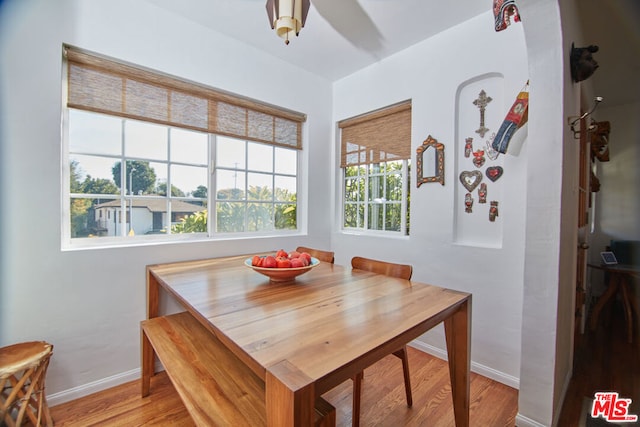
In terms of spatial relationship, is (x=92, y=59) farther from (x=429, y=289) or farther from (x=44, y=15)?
(x=429, y=289)

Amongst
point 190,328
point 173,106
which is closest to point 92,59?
point 173,106

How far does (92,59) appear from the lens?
168 centimetres

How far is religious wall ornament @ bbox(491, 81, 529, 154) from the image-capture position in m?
1.59

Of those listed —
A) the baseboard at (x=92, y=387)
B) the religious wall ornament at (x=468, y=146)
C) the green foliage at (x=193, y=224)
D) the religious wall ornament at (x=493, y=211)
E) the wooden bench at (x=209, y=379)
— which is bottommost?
the baseboard at (x=92, y=387)

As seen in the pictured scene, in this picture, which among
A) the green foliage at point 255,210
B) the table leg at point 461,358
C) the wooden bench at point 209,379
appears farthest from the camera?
the green foliage at point 255,210

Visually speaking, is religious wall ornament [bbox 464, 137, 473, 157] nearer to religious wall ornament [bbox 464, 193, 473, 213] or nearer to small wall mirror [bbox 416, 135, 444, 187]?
small wall mirror [bbox 416, 135, 444, 187]

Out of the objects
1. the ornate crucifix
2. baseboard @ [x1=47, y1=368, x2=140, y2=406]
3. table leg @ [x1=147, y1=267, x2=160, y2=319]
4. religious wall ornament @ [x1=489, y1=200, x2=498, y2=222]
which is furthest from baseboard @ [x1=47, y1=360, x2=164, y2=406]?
the ornate crucifix

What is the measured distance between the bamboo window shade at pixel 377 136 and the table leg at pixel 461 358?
1.61 m

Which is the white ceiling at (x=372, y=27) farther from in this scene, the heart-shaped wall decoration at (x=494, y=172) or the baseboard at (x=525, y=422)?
the baseboard at (x=525, y=422)

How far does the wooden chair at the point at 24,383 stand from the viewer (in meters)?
1.22

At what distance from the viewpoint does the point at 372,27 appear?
208 centimetres

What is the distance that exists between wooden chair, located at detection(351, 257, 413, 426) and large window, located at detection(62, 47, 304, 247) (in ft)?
4.07

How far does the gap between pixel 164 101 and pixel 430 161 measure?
2157 millimetres

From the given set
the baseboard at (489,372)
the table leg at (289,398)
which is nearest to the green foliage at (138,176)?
the table leg at (289,398)
